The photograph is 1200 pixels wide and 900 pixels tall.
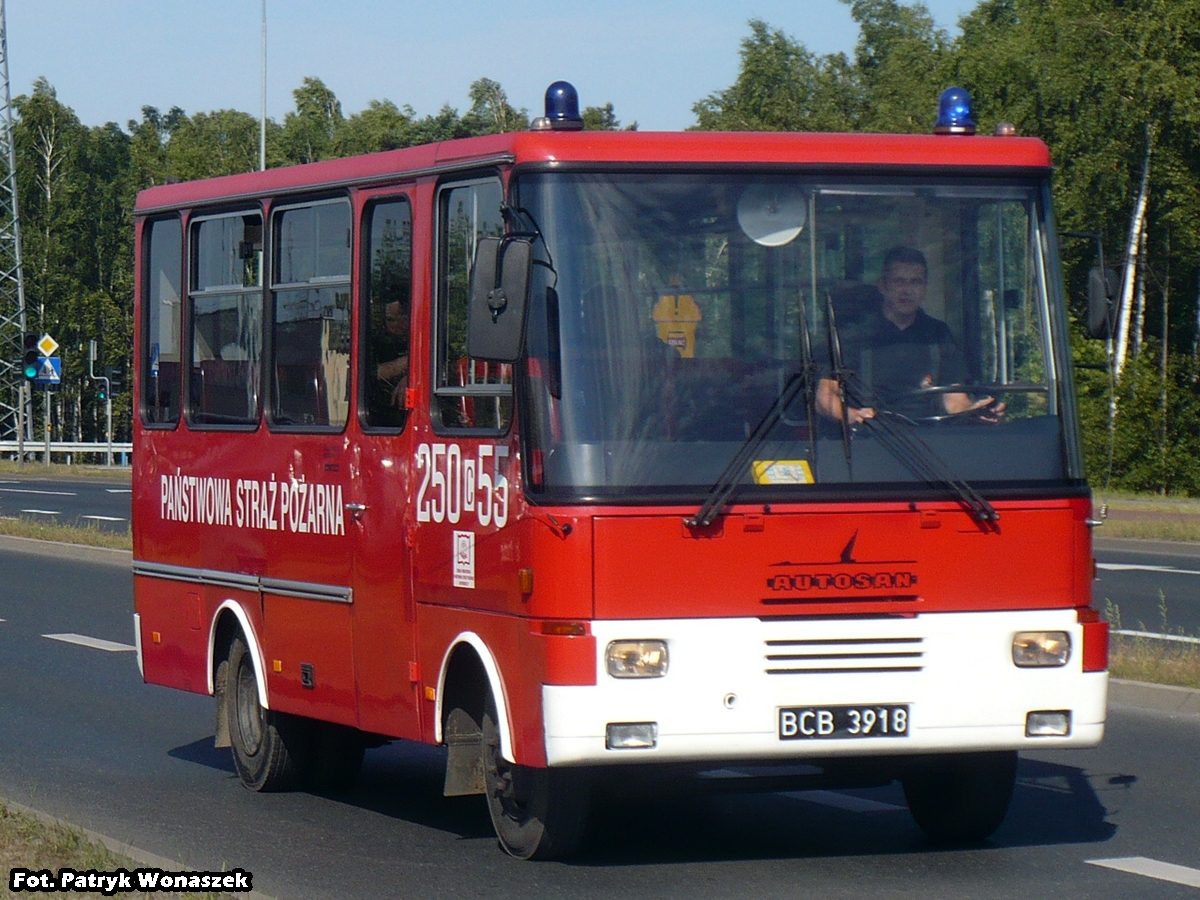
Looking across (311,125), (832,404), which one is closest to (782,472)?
(832,404)

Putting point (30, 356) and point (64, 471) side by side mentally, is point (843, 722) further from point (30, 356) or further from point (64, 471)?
point (64, 471)

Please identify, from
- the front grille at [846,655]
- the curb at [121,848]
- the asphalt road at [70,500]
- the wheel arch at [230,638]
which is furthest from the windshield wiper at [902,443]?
the asphalt road at [70,500]

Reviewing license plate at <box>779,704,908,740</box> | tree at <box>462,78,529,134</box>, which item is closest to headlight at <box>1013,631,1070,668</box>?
license plate at <box>779,704,908,740</box>

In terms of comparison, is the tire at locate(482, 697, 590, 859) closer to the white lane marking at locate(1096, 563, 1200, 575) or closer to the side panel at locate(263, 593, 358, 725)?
the side panel at locate(263, 593, 358, 725)

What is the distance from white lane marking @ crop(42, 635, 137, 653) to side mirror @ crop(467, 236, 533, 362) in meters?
10.0

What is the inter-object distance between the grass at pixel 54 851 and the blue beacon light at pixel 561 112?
2958mm

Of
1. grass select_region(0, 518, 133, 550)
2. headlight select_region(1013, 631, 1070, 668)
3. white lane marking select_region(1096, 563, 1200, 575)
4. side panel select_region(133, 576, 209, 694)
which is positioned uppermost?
headlight select_region(1013, 631, 1070, 668)

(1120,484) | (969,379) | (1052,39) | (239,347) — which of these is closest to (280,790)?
(239,347)

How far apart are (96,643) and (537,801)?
1024cm

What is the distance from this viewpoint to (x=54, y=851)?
7746 millimetres

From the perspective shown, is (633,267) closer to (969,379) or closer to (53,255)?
(969,379)

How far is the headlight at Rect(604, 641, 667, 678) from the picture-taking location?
749 cm

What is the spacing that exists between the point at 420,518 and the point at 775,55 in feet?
238


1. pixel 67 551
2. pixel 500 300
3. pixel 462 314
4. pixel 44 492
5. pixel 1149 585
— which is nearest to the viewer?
pixel 500 300
